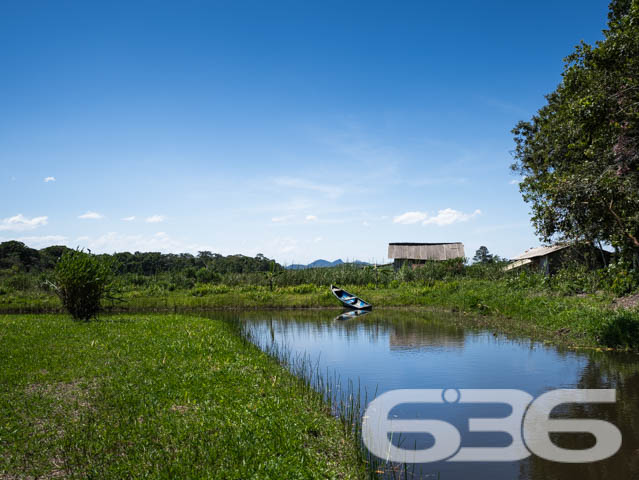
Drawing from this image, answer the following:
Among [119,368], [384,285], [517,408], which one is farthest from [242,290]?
[517,408]

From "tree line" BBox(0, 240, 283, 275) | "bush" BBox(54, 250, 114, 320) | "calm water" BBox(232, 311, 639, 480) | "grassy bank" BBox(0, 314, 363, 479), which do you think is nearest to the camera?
"grassy bank" BBox(0, 314, 363, 479)

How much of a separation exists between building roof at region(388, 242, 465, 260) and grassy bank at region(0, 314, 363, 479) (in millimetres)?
30804

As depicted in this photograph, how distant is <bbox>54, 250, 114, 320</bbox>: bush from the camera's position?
15031 millimetres

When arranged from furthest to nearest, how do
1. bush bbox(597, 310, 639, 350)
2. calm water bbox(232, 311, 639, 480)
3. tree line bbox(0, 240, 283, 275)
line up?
tree line bbox(0, 240, 283, 275), bush bbox(597, 310, 639, 350), calm water bbox(232, 311, 639, 480)

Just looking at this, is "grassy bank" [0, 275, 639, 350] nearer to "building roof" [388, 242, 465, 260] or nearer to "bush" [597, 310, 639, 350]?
"bush" [597, 310, 639, 350]

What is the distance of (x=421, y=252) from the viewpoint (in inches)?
1559

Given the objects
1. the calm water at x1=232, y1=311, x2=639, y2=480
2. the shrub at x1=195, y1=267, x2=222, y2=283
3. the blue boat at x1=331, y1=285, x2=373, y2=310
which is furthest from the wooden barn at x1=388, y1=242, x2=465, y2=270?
the calm water at x1=232, y1=311, x2=639, y2=480

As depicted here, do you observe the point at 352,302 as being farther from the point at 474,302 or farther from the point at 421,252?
the point at 421,252

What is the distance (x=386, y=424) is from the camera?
21.5 ft

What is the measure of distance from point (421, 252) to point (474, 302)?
1868 centimetres

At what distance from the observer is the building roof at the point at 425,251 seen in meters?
39.0

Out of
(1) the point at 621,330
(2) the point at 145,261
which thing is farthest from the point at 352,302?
(2) the point at 145,261

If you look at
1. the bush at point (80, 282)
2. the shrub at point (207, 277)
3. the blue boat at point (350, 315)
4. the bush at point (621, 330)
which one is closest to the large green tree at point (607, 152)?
the bush at point (621, 330)

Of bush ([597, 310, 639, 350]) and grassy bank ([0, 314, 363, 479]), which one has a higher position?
bush ([597, 310, 639, 350])
